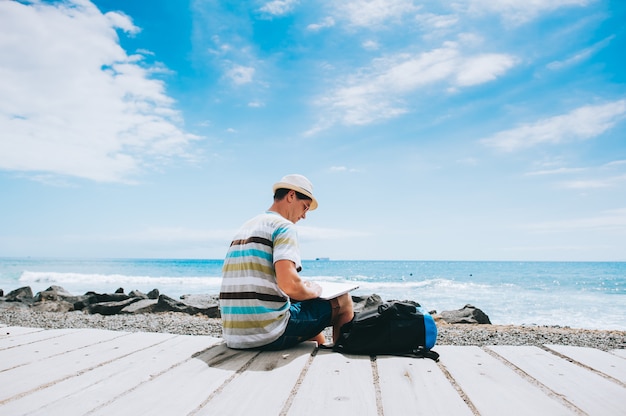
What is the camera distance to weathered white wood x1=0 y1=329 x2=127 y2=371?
2.89 meters

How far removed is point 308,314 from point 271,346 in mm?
351

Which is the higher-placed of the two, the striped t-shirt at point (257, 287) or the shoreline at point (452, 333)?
the striped t-shirt at point (257, 287)

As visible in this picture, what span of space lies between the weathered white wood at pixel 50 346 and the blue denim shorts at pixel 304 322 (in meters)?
1.47

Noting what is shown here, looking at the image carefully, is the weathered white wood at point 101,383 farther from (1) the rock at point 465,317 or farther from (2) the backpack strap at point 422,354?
(1) the rock at point 465,317

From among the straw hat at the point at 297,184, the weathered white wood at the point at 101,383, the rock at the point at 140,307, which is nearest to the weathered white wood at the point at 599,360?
the straw hat at the point at 297,184

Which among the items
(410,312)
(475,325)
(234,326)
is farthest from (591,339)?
(234,326)

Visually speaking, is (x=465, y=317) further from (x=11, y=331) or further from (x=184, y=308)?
(x=11, y=331)

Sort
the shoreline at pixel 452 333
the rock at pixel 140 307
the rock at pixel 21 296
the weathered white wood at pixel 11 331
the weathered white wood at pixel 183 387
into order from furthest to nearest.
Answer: the rock at pixel 21 296, the rock at pixel 140 307, the shoreline at pixel 452 333, the weathered white wood at pixel 11 331, the weathered white wood at pixel 183 387

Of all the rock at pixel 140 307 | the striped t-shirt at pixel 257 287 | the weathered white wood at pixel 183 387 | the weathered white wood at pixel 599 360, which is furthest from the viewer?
the rock at pixel 140 307

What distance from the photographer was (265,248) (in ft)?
9.89

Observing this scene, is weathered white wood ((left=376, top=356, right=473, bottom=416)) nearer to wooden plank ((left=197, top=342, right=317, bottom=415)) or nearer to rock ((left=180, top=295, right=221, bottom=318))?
wooden plank ((left=197, top=342, right=317, bottom=415))

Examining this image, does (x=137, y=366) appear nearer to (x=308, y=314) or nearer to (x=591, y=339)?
(x=308, y=314)

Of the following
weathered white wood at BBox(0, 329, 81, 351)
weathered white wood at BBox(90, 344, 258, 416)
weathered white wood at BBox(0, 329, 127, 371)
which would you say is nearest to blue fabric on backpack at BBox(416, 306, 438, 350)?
weathered white wood at BBox(90, 344, 258, 416)

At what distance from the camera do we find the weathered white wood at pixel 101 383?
2020mm
